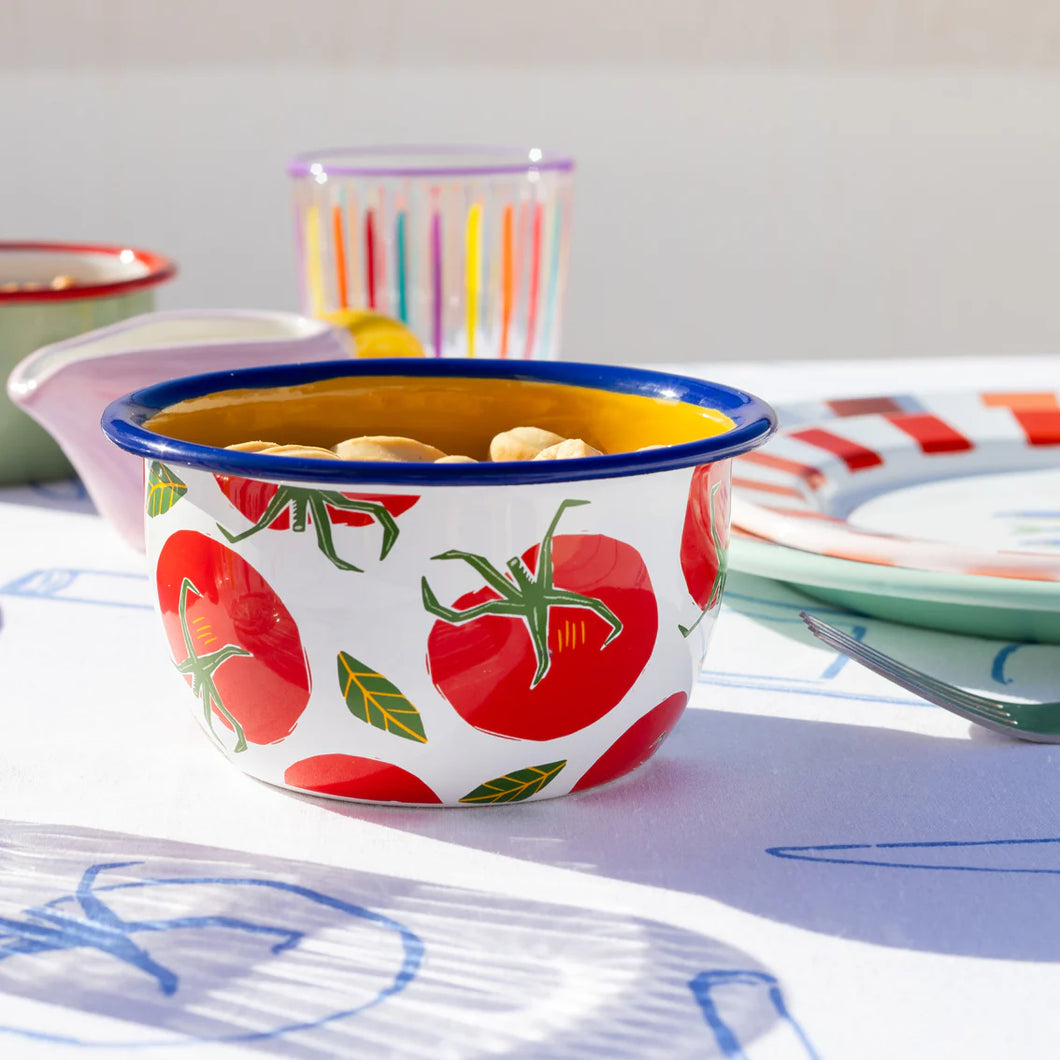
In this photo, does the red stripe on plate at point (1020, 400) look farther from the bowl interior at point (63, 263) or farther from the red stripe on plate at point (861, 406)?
the bowl interior at point (63, 263)

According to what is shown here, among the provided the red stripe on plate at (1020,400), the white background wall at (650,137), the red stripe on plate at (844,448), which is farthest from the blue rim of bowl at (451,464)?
the white background wall at (650,137)

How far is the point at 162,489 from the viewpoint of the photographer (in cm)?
31

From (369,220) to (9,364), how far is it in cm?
19

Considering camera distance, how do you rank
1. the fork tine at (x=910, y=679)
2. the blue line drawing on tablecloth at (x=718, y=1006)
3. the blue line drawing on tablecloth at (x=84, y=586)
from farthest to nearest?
the blue line drawing on tablecloth at (x=84, y=586)
the fork tine at (x=910, y=679)
the blue line drawing on tablecloth at (x=718, y=1006)

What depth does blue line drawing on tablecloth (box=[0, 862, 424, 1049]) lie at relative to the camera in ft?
0.82

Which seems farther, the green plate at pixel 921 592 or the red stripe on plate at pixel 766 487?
the red stripe on plate at pixel 766 487

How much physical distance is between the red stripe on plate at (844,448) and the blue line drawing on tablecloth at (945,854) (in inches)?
11.5

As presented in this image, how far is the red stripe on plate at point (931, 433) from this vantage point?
1.99 feet

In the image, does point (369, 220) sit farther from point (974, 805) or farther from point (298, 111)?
point (298, 111)

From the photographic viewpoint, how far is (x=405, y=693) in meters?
0.29

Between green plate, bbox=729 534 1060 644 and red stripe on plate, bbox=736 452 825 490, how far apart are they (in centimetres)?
12

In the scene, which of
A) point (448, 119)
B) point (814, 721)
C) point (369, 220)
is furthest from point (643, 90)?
point (814, 721)

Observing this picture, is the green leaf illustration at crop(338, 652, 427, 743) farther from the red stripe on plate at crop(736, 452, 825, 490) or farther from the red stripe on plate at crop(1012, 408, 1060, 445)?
the red stripe on plate at crop(1012, 408, 1060, 445)

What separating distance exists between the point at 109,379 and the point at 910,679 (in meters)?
0.29
